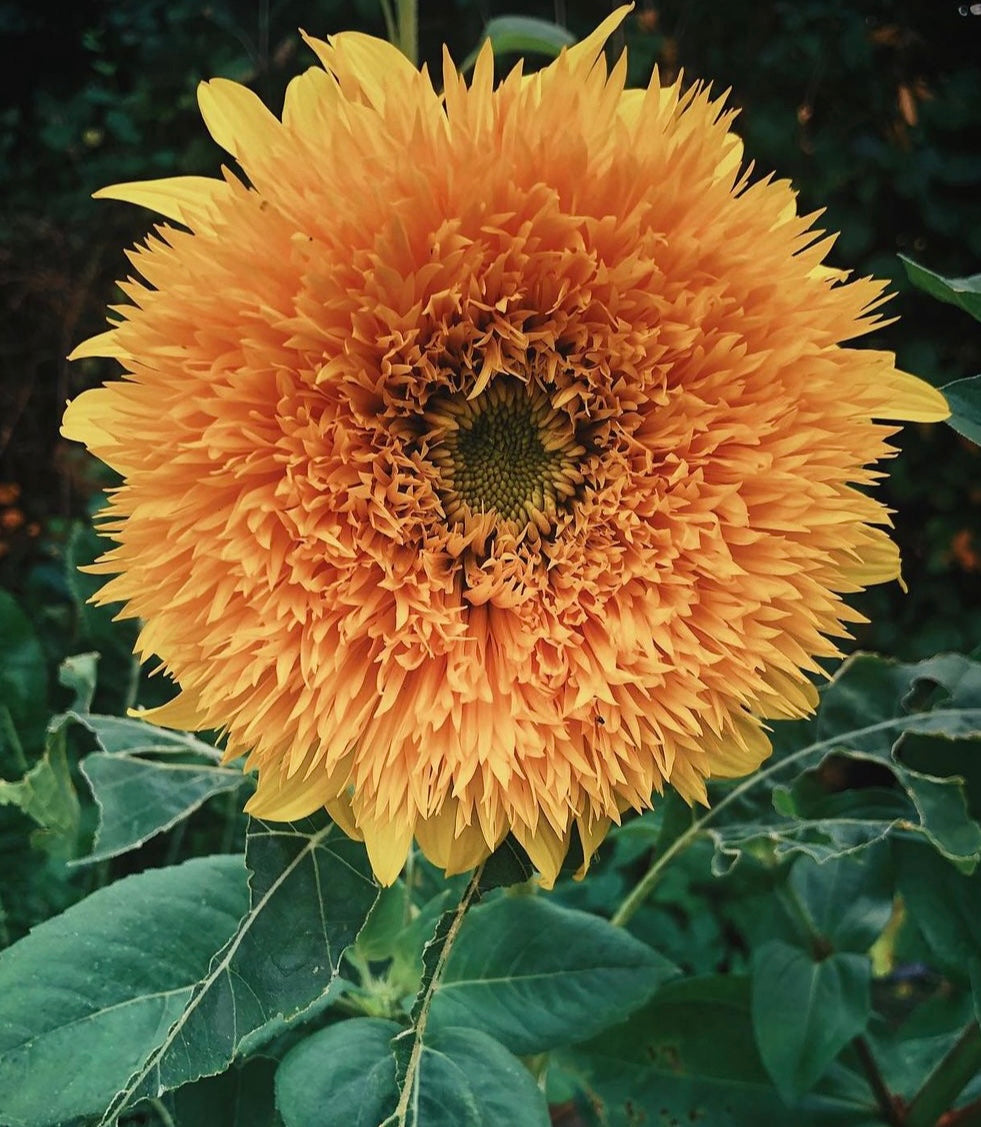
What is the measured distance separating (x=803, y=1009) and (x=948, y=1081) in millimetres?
115

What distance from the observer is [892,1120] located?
32.5 inches

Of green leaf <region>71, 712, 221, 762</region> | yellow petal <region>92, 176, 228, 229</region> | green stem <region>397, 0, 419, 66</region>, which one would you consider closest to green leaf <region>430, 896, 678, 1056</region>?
green leaf <region>71, 712, 221, 762</region>

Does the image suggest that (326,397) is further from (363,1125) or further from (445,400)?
(363,1125)

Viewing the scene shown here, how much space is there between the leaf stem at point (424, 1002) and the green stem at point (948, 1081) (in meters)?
0.42

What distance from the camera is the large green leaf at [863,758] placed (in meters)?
0.66

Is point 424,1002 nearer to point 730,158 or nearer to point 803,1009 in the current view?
point 803,1009

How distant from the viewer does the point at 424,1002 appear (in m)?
0.57

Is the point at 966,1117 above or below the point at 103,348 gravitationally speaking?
below

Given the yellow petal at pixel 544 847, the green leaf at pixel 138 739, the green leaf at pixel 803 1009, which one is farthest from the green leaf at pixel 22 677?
the green leaf at pixel 803 1009

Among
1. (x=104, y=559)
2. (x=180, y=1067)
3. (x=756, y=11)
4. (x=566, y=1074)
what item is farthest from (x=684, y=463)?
(x=756, y=11)

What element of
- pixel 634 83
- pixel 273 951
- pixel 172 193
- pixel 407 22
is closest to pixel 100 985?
pixel 273 951

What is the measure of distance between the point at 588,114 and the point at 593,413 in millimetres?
208

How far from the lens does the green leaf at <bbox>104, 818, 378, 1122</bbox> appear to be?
55 centimetres

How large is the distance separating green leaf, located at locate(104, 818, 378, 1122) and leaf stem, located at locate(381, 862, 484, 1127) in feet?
0.16
